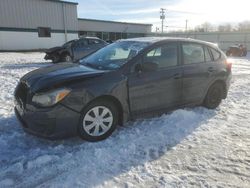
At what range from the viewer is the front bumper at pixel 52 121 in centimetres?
368

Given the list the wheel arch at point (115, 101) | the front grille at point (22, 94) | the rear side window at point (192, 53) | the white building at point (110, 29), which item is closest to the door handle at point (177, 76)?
the rear side window at point (192, 53)

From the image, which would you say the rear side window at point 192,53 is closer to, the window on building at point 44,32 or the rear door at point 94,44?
the rear door at point 94,44

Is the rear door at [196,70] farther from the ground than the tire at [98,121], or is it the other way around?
the rear door at [196,70]

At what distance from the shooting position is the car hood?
3869 mm

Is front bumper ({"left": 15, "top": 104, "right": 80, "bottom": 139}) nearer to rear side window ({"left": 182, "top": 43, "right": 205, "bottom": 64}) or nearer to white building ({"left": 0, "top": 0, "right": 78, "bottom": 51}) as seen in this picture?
rear side window ({"left": 182, "top": 43, "right": 205, "bottom": 64})

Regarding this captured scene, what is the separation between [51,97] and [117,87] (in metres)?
1.04

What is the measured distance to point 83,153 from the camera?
373 cm

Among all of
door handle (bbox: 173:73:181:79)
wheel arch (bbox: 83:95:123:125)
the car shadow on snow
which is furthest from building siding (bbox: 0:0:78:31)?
wheel arch (bbox: 83:95:123:125)

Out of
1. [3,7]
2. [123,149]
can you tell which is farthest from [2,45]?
[123,149]

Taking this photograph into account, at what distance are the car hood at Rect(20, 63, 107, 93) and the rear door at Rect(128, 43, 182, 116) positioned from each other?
683 mm

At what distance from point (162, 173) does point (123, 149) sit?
78 centimetres

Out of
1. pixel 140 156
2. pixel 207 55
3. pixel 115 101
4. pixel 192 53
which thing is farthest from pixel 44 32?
pixel 140 156

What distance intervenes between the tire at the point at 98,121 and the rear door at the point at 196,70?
173cm

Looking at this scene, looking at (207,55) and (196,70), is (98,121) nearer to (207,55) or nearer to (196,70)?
(196,70)
